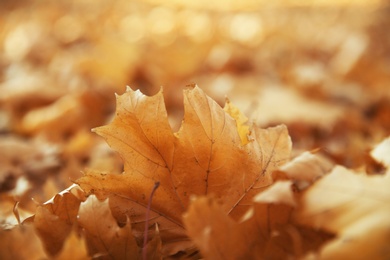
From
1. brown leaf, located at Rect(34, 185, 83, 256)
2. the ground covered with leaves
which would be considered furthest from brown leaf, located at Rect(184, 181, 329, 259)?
brown leaf, located at Rect(34, 185, 83, 256)

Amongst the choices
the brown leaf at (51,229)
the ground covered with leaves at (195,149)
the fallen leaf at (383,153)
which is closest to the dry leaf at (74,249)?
the ground covered with leaves at (195,149)

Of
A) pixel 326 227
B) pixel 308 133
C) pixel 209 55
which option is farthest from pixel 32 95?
pixel 326 227

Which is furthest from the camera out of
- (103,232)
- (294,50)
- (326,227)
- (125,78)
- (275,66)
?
(294,50)

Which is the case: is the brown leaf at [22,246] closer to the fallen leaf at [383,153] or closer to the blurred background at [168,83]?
the blurred background at [168,83]

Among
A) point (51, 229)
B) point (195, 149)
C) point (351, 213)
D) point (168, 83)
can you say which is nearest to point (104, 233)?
point (51, 229)

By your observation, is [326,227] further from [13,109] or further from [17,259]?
[13,109]

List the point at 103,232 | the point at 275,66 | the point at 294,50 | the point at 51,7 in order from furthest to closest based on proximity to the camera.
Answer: the point at 51,7 < the point at 294,50 < the point at 275,66 < the point at 103,232

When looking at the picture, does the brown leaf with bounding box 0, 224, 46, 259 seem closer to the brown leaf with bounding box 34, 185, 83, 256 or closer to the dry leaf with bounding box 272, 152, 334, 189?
the brown leaf with bounding box 34, 185, 83, 256

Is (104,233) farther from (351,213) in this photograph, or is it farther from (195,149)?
(351,213)
